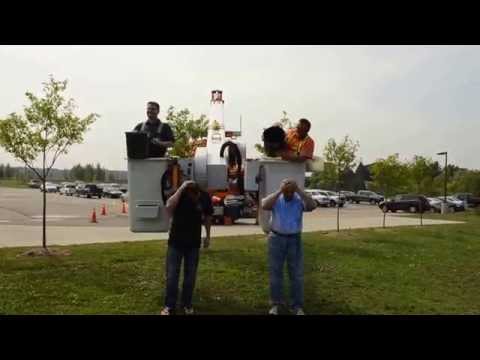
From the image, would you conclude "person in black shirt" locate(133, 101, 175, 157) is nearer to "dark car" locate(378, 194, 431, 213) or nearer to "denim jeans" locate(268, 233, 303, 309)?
"denim jeans" locate(268, 233, 303, 309)

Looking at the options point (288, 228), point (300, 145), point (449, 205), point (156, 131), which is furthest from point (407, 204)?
point (156, 131)

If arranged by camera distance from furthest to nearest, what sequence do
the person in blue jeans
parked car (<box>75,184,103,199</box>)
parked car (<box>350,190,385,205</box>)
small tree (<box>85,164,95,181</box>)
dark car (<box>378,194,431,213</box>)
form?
1. small tree (<box>85,164,95,181</box>)
2. parked car (<box>75,184,103,199</box>)
3. parked car (<box>350,190,385,205</box>)
4. dark car (<box>378,194,431,213</box>)
5. the person in blue jeans

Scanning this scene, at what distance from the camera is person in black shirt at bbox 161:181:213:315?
19.2 feet

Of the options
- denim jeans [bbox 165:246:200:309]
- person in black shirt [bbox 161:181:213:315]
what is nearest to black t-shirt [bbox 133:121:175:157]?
person in black shirt [bbox 161:181:213:315]

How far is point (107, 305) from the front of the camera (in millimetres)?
6602

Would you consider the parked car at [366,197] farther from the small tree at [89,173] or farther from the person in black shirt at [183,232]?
the small tree at [89,173]

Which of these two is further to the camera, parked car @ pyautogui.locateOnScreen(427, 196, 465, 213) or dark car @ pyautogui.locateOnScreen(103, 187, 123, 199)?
dark car @ pyautogui.locateOnScreen(103, 187, 123, 199)

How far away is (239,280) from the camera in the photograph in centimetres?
826

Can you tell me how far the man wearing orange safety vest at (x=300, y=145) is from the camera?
598 cm

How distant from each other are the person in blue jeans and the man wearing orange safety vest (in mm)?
345

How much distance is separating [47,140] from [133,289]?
5575 millimetres

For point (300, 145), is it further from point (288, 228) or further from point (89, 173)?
point (89, 173)
